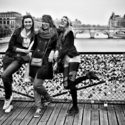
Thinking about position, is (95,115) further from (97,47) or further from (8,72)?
(97,47)

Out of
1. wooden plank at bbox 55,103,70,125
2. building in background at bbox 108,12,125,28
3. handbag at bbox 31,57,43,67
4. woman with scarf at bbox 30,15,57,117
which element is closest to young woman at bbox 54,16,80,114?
woman with scarf at bbox 30,15,57,117

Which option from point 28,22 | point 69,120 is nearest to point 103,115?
point 69,120

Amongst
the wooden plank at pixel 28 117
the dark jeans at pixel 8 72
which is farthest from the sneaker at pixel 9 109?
the wooden plank at pixel 28 117

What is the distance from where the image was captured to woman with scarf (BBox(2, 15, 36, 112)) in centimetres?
421

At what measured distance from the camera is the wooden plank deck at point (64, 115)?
3.88 meters

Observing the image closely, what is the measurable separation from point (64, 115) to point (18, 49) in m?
1.25

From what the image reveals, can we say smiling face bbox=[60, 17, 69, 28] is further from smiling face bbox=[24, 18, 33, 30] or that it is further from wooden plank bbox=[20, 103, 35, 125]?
wooden plank bbox=[20, 103, 35, 125]

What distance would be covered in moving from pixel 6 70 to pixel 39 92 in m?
0.62

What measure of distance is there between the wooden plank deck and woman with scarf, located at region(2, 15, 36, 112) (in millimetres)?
306

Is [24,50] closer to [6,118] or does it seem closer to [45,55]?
[45,55]

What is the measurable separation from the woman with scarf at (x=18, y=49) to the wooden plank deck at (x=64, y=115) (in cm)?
31

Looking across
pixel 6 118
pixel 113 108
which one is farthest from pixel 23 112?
pixel 113 108

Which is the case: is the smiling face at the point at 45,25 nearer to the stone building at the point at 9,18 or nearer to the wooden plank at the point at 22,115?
the wooden plank at the point at 22,115

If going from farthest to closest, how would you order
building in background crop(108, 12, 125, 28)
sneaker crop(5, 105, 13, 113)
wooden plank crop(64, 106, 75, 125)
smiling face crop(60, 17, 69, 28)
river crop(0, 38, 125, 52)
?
building in background crop(108, 12, 125, 28) → river crop(0, 38, 125, 52) → sneaker crop(5, 105, 13, 113) → smiling face crop(60, 17, 69, 28) → wooden plank crop(64, 106, 75, 125)
